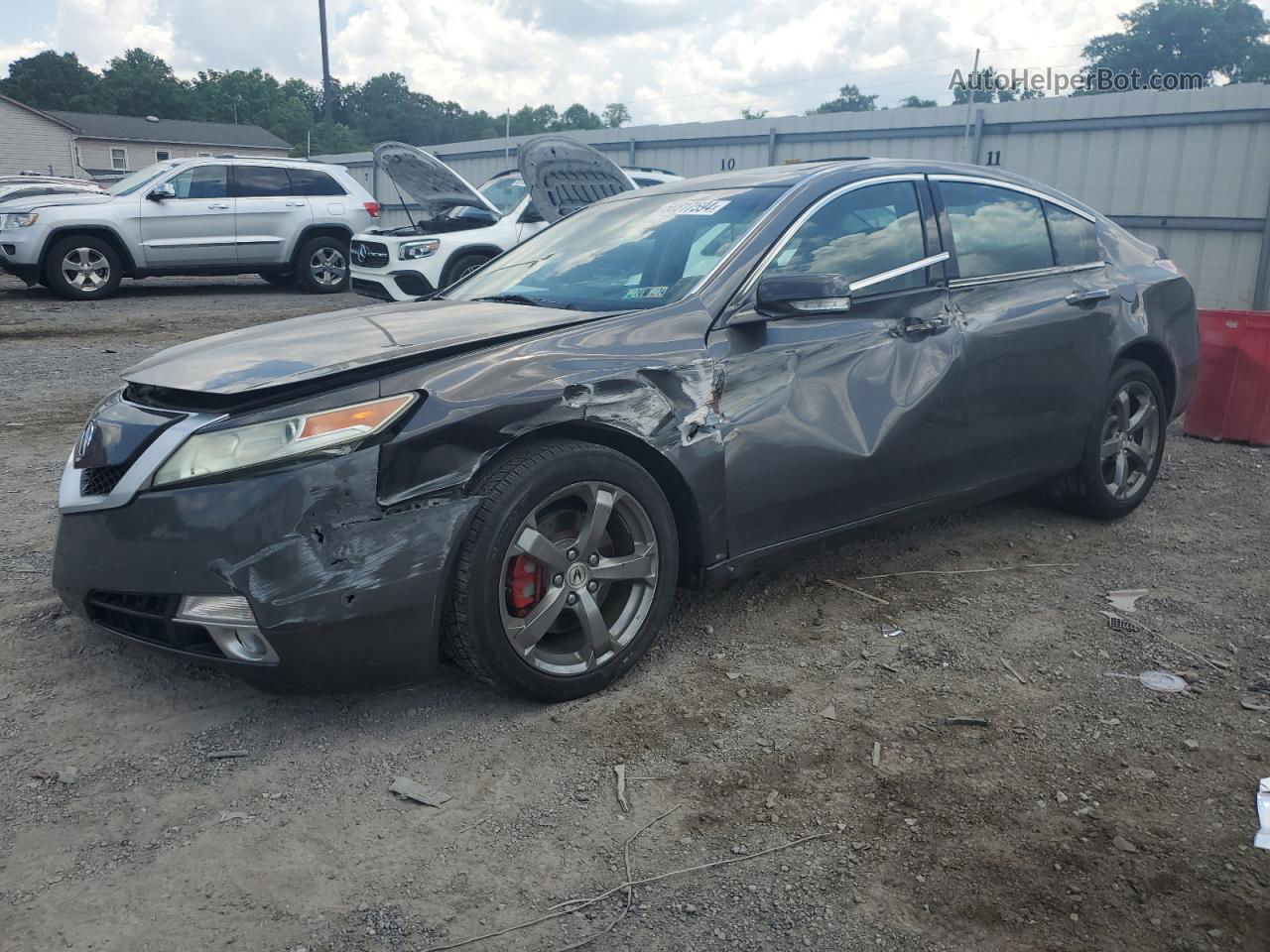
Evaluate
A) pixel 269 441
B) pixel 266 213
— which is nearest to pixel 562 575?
pixel 269 441

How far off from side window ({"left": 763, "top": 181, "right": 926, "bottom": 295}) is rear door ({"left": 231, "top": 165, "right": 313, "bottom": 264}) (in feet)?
39.7

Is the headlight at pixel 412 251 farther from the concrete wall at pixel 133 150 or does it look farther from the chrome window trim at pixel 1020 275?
the concrete wall at pixel 133 150

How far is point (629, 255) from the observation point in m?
4.04

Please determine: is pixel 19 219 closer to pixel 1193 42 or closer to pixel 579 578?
pixel 579 578

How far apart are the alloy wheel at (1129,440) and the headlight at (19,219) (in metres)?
12.5

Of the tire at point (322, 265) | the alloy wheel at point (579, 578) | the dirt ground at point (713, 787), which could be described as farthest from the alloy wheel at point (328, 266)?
the alloy wheel at point (579, 578)

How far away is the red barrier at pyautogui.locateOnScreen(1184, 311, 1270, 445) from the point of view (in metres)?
6.79

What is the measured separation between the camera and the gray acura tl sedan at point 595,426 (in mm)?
2836

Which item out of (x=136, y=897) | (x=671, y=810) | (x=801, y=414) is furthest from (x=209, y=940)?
(x=801, y=414)

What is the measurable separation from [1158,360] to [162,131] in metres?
66.3

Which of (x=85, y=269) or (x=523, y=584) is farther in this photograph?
(x=85, y=269)

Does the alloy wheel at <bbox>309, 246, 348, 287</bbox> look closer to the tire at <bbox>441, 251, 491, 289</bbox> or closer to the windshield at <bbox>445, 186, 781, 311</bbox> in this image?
the tire at <bbox>441, 251, 491, 289</bbox>

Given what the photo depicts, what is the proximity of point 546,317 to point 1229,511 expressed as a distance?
3874 millimetres

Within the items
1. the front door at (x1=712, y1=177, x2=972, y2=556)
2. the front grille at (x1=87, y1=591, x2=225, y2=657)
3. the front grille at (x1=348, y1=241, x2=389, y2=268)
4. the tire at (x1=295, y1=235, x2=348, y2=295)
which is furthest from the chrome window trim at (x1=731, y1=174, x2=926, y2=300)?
the tire at (x1=295, y1=235, x2=348, y2=295)
